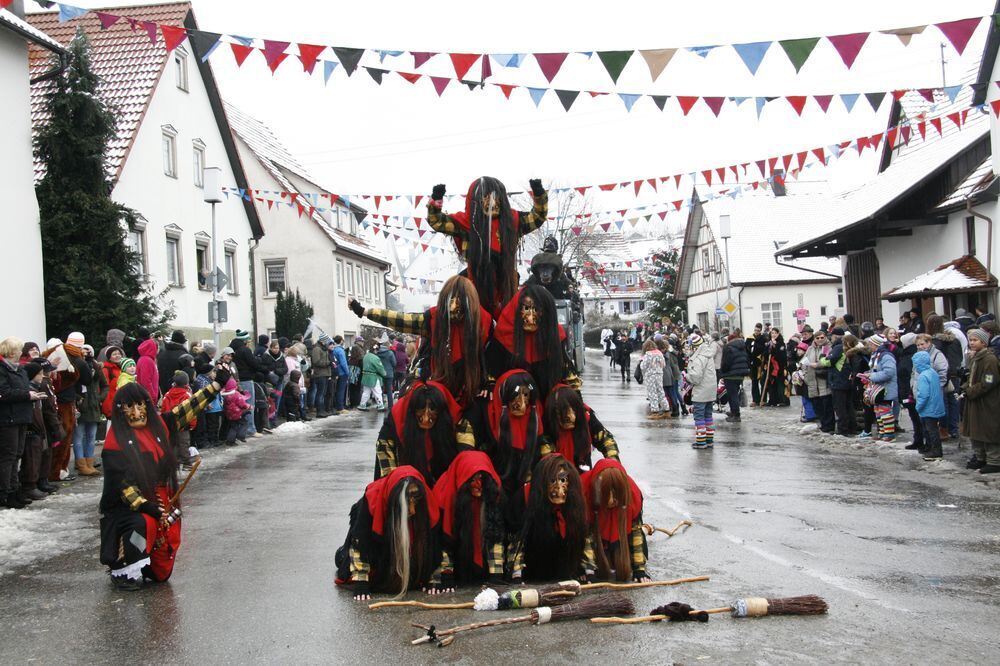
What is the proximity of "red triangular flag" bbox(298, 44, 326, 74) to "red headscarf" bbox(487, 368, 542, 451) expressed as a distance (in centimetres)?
688

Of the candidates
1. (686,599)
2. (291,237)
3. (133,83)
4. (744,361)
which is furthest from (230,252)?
(686,599)

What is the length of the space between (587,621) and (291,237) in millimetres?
37870

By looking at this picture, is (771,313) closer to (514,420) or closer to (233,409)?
(233,409)

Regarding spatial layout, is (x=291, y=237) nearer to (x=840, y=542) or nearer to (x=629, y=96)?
(x=629, y=96)

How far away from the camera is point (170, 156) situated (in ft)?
86.6

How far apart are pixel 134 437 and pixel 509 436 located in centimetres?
273

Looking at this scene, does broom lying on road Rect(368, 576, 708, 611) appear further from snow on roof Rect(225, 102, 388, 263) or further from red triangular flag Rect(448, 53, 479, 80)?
snow on roof Rect(225, 102, 388, 263)

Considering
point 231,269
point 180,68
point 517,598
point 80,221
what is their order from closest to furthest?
1. point 517,598
2. point 80,221
3. point 180,68
4. point 231,269

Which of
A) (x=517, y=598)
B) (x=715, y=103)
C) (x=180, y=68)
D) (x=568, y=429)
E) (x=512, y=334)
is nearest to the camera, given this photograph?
(x=517, y=598)

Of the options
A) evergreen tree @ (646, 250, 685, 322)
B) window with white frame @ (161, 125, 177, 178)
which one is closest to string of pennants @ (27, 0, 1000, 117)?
window with white frame @ (161, 125, 177, 178)

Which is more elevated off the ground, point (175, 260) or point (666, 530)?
point (175, 260)

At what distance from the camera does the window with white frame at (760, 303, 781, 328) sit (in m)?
48.0

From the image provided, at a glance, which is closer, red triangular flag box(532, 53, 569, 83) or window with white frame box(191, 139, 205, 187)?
red triangular flag box(532, 53, 569, 83)

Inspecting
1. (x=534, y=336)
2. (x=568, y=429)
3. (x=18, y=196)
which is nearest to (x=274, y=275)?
(x=18, y=196)
